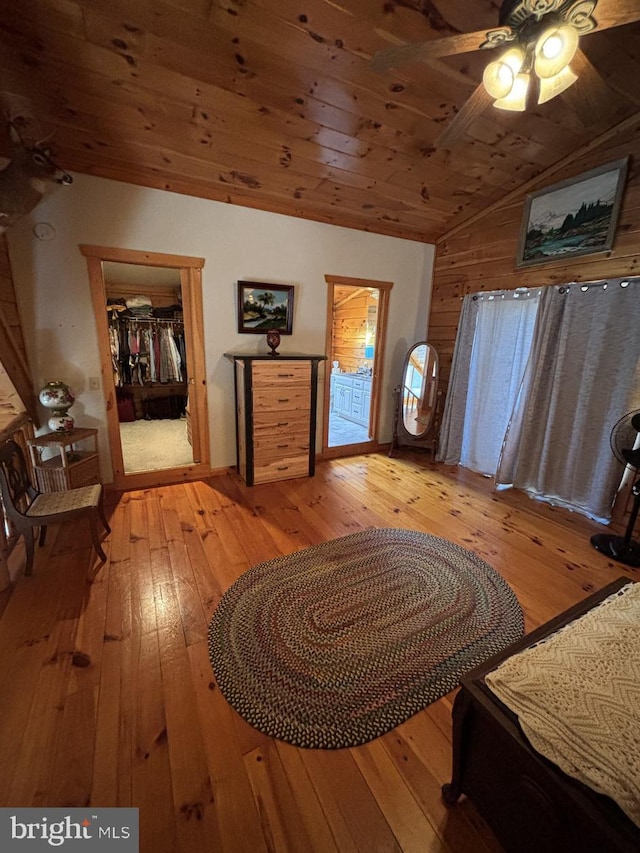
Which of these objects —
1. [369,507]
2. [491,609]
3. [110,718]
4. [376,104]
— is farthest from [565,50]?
[110,718]

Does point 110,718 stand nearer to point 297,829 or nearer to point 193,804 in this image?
point 193,804

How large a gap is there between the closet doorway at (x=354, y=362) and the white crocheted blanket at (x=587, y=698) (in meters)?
3.14

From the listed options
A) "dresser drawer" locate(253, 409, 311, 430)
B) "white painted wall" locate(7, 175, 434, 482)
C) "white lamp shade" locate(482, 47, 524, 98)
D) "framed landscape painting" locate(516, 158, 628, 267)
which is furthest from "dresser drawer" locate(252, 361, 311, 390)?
"framed landscape painting" locate(516, 158, 628, 267)

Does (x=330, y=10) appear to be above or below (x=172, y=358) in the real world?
above

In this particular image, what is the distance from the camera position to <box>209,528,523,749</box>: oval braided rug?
1.33 m

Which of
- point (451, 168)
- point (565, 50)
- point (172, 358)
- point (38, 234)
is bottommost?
point (172, 358)

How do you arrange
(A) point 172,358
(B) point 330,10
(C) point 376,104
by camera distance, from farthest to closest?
(A) point 172,358, (C) point 376,104, (B) point 330,10

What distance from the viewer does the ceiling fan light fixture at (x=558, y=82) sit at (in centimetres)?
137

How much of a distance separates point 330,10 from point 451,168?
65.5 inches

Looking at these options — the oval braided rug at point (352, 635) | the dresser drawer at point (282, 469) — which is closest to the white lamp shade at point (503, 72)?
the oval braided rug at point (352, 635)

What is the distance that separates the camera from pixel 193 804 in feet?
3.45

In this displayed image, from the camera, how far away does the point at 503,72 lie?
4.50ft

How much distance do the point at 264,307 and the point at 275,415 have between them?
3.65 ft

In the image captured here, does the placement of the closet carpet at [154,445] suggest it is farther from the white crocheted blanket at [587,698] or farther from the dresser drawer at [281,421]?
the white crocheted blanket at [587,698]
